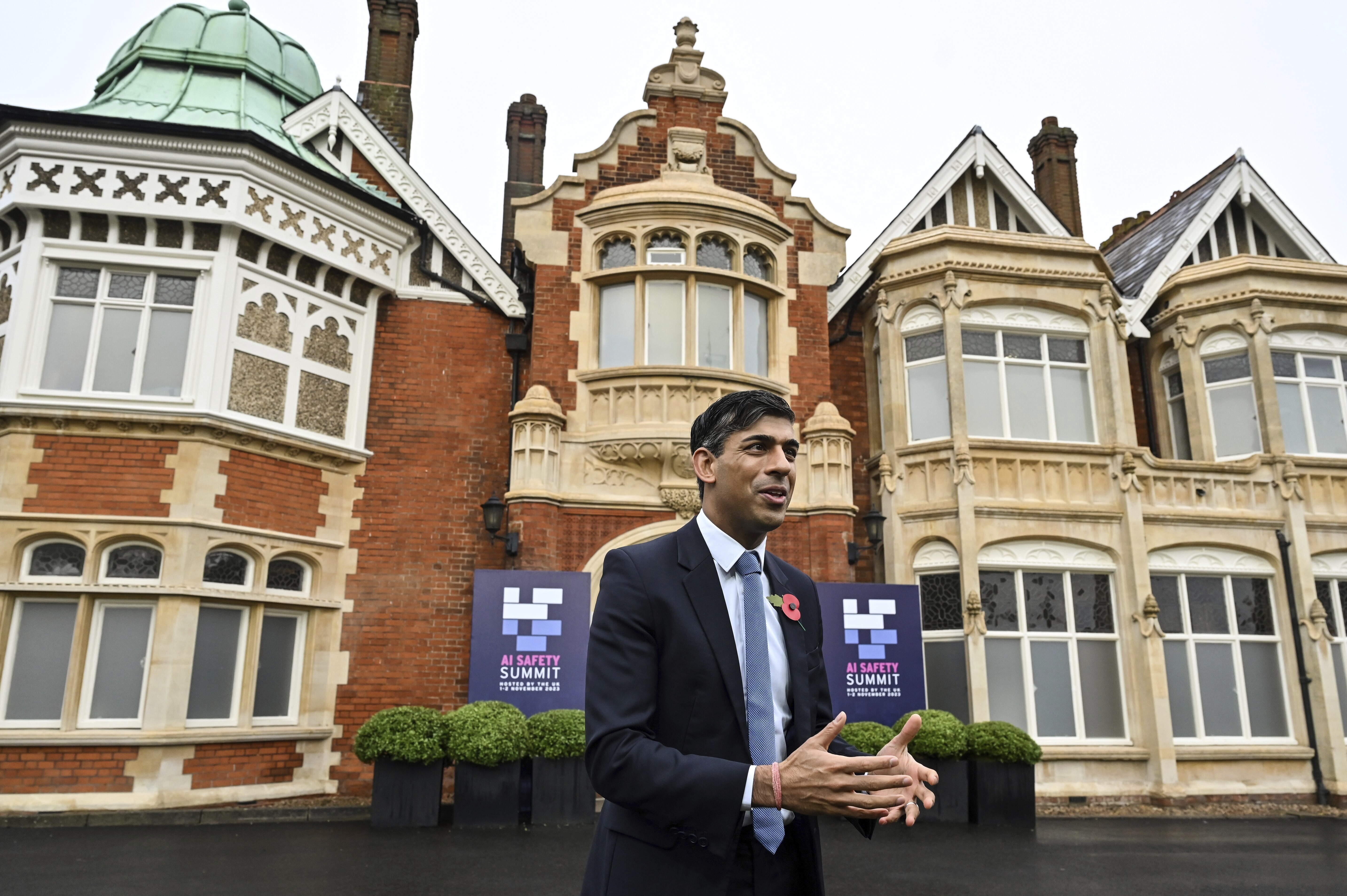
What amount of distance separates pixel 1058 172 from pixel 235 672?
56.1 ft

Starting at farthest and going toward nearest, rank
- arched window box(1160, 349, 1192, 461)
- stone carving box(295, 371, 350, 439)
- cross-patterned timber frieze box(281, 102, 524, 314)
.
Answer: arched window box(1160, 349, 1192, 461) → cross-patterned timber frieze box(281, 102, 524, 314) → stone carving box(295, 371, 350, 439)

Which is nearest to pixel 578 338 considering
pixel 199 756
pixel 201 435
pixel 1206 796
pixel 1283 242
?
pixel 201 435

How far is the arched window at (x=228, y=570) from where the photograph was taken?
10898 mm

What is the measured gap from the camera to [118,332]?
11.3 metres

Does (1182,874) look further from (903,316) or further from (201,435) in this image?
(201,435)

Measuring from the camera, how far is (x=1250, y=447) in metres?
14.5

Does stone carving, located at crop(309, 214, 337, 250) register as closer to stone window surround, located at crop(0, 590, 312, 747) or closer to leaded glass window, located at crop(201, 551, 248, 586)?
leaded glass window, located at crop(201, 551, 248, 586)

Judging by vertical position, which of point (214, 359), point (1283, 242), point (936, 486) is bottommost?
point (936, 486)

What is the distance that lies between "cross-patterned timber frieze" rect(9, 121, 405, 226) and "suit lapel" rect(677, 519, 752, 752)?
11438 millimetres

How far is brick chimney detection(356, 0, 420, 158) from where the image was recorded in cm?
1551

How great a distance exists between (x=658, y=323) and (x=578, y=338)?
116cm

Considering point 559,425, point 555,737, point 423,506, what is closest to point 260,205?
point 423,506

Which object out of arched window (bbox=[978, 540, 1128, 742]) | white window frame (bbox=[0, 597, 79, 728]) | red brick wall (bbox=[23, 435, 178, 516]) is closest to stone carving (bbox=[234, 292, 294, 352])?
red brick wall (bbox=[23, 435, 178, 516])

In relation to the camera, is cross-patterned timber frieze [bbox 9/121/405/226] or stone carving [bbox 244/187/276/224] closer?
cross-patterned timber frieze [bbox 9/121/405/226]
